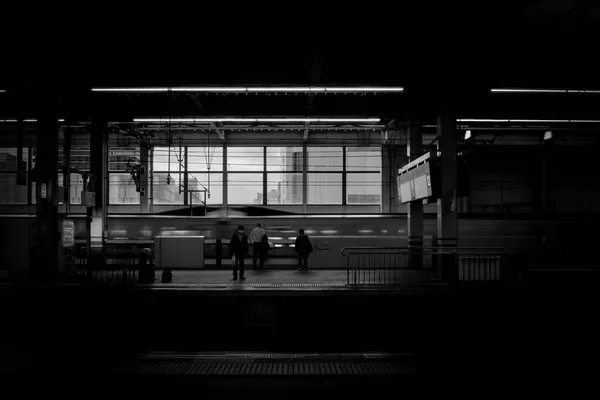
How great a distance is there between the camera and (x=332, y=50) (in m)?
8.87

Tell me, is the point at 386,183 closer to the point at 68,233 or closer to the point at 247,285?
the point at 247,285

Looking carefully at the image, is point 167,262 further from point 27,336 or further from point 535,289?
point 535,289

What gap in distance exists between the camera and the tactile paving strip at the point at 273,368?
7.30 metres

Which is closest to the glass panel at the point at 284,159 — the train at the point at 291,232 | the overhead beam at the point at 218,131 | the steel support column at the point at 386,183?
the overhead beam at the point at 218,131

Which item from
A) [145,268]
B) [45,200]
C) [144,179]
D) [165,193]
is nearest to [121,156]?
[144,179]

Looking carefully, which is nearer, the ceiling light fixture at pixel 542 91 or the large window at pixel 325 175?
the ceiling light fixture at pixel 542 91

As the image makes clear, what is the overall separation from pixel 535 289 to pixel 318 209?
13.0m

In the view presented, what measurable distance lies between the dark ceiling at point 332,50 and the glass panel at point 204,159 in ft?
29.5

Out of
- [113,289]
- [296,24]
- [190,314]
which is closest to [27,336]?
[113,289]

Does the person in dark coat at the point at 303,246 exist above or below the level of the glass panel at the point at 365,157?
below

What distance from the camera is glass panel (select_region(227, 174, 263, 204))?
2222cm

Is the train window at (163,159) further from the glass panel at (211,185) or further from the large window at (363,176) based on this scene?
the large window at (363,176)

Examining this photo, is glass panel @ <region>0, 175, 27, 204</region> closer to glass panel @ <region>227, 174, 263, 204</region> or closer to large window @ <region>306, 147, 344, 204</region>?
glass panel @ <region>227, 174, 263, 204</region>

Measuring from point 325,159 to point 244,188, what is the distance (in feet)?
13.8
